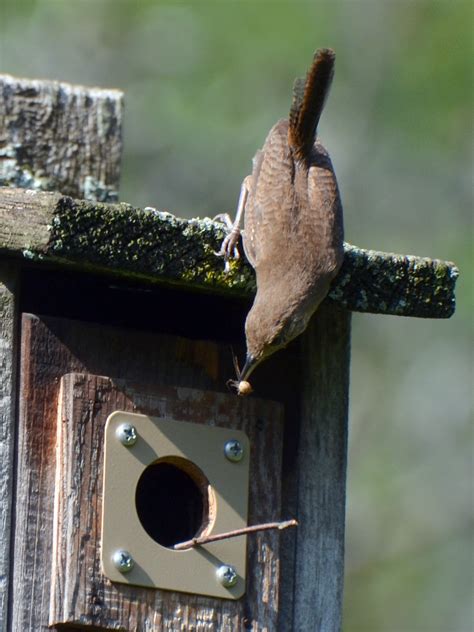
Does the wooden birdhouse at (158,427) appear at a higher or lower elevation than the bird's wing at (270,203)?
lower

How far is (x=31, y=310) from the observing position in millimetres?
3676

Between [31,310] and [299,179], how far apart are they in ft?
2.34

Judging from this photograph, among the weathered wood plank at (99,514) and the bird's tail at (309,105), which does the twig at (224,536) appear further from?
the bird's tail at (309,105)

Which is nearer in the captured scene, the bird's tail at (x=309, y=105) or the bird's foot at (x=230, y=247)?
the bird's foot at (x=230, y=247)

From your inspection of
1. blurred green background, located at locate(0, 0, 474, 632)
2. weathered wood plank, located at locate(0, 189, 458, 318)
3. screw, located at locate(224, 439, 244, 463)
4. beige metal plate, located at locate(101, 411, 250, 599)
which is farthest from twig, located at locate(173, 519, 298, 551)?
blurred green background, located at locate(0, 0, 474, 632)

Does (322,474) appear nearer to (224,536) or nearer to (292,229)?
(224,536)

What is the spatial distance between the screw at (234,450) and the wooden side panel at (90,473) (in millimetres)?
57

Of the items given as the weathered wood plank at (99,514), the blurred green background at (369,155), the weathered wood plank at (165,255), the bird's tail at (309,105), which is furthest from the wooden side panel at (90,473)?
the blurred green background at (369,155)

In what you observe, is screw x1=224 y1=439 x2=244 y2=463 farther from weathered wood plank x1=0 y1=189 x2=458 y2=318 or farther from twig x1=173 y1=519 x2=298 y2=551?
weathered wood plank x1=0 y1=189 x2=458 y2=318

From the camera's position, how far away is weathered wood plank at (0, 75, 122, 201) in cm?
476

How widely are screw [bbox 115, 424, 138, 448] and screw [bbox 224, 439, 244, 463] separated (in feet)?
0.77

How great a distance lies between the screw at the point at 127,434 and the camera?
359cm

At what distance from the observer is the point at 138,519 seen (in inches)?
142

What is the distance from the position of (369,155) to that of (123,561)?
6.36 meters
